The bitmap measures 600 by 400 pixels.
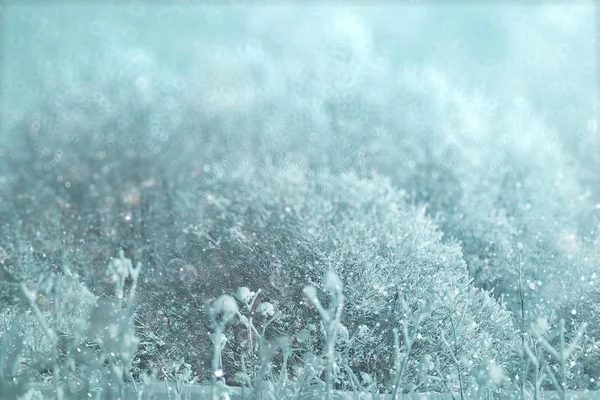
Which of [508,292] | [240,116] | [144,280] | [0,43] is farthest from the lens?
[240,116]

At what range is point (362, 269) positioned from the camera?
7875mm

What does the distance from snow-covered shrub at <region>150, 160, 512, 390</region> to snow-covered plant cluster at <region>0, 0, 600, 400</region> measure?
4cm

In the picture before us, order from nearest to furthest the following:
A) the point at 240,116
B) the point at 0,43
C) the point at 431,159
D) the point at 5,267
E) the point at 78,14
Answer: the point at 0,43 < the point at 78,14 < the point at 5,267 < the point at 431,159 < the point at 240,116

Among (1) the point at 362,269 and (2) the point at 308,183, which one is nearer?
(1) the point at 362,269

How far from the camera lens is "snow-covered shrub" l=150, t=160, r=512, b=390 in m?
7.11

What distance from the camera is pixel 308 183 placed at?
38.7 ft

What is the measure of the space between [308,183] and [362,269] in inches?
163

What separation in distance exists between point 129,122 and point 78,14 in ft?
17.7

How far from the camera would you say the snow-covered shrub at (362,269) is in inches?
280

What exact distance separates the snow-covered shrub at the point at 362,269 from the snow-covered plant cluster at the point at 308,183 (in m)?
0.04

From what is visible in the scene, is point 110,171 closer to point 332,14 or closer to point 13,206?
point 13,206

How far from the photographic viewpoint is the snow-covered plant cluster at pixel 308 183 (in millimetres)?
7285

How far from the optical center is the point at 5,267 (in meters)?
11.9

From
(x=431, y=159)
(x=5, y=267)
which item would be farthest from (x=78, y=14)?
(x=431, y=159)
